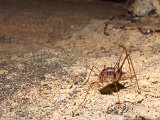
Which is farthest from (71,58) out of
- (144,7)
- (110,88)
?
(144,7)

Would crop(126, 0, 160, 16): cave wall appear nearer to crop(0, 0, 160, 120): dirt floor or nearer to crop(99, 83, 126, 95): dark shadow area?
crop(0, 0, 160, 120): dirt floor

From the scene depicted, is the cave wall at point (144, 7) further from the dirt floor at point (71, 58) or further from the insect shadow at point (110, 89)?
the insect shadow at point (110, 89)

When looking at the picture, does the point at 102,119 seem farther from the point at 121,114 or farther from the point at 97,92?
the point at 97,92

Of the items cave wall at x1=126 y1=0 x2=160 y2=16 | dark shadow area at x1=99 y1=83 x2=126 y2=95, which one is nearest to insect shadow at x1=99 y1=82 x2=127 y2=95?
dark shadow area at x1=99 y1=83 x2=126 y2=95

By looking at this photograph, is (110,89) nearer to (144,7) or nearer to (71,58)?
(71,58)

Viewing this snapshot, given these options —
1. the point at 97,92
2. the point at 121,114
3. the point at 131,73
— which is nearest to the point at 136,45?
the point at 131,73

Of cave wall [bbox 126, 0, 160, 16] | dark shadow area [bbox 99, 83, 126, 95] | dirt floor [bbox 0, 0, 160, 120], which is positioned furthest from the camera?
cave wall [bbox 126, 0, 160, 16]

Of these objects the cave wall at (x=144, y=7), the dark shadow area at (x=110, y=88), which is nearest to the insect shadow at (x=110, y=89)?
the dark shadow area at (x=110, y=88)

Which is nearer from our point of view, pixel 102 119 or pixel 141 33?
pixel 102 119
